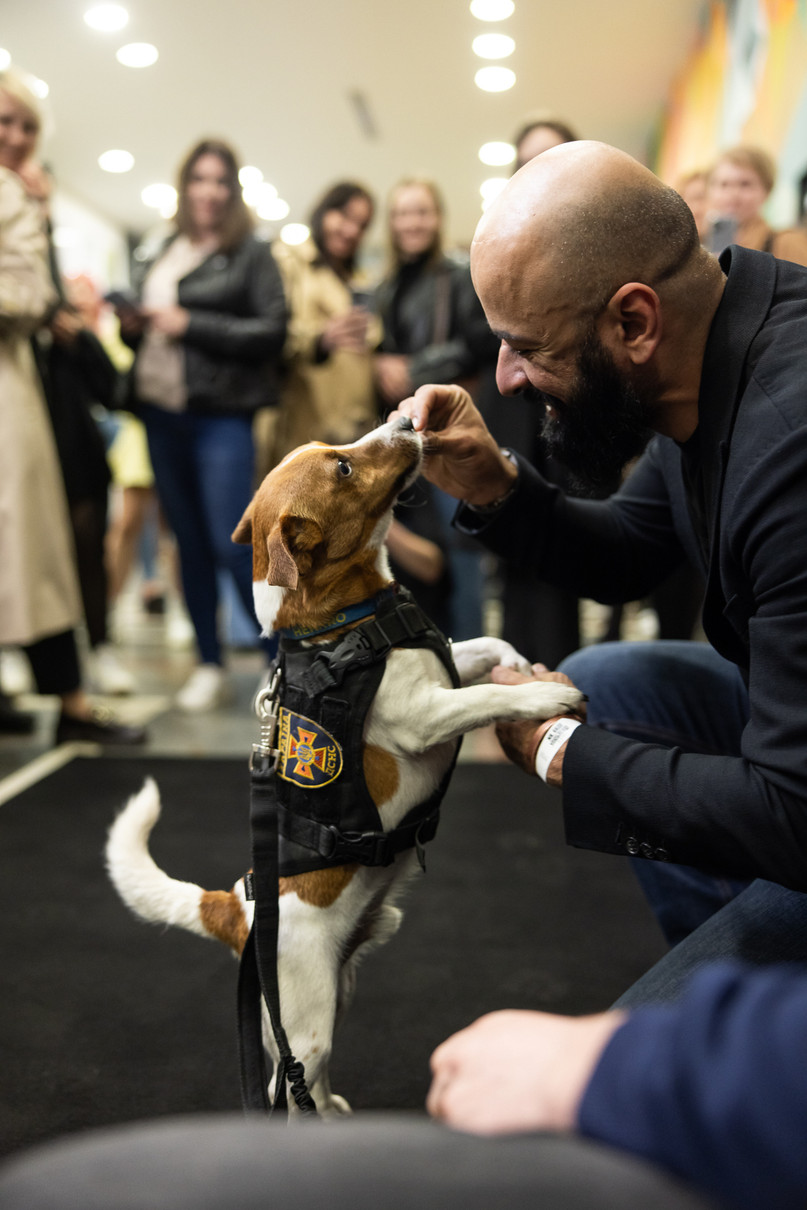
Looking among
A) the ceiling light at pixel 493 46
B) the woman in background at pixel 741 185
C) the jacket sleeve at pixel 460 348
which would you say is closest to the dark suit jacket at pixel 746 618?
the jacket sleeve at pixel 460 348

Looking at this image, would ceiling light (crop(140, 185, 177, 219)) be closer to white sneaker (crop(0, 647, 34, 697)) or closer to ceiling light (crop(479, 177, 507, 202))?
ceiling light (crop(479, 177, 507, 202))

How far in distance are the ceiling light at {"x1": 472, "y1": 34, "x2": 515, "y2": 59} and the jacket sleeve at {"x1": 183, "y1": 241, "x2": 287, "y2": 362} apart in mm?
3756

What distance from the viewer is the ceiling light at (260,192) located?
1038 cm

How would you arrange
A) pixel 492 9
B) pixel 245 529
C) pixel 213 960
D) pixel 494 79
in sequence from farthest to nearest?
pixel 494 79 → pixel 492 9 → pixel 213 960 → pixel 245 529

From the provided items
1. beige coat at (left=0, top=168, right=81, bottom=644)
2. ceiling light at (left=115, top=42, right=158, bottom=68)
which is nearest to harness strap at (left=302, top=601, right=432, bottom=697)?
beige coat at (left=0, top=168, right=81, bottom=644)

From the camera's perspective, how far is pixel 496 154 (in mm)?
9609

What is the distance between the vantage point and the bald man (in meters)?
1.17

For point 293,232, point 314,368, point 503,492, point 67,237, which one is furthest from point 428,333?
point 293,232

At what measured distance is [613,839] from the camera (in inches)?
50.4

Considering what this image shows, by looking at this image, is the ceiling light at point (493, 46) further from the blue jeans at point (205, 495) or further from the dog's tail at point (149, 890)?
the dog's tail at point (149, 890)

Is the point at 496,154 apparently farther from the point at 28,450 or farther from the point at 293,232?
the point at 28,450

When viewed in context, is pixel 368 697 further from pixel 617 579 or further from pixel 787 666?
pixel 617 579

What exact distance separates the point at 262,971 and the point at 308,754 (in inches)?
11.6

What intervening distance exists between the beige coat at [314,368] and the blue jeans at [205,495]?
0.29 m
